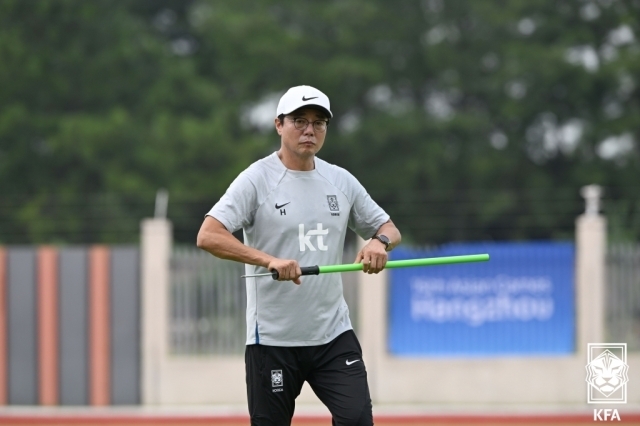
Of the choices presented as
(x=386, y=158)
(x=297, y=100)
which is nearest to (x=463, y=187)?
(x=386, y=158)

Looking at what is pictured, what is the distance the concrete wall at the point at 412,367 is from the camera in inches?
498

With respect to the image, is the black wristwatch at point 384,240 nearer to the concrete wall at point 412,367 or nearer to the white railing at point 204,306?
the concrete wall at point 412,367

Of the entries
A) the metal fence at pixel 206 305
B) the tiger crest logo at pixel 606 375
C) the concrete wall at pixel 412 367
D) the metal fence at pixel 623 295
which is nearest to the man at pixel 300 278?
the tiger crest logo at pixel 606 375

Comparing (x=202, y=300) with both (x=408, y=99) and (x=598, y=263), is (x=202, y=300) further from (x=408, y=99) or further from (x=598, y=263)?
(x=408, y=99)

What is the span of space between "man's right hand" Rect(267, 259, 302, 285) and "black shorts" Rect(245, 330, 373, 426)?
1.61ft

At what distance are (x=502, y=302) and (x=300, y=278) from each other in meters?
7.63

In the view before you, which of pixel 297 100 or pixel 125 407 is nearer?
pixel 297 100

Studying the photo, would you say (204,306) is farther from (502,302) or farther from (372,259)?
(372,259)

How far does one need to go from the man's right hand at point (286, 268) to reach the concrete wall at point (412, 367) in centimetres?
759

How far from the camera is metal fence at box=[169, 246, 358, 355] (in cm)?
1292

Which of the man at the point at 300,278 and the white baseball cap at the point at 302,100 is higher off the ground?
the white baseball cap at the point at 302,100

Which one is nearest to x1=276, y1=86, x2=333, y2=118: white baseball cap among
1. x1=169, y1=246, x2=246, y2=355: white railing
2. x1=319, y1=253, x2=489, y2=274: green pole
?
x1=319, y1=253, x2=489, y2=274: green pole

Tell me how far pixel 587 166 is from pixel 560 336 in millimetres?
14595

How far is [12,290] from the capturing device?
12984 mm
